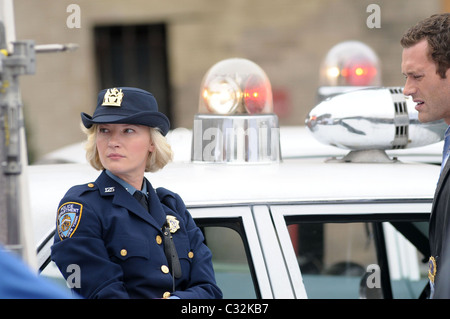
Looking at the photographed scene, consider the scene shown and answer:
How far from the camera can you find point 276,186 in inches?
98.6

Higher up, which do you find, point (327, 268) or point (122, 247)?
point (122, 247)

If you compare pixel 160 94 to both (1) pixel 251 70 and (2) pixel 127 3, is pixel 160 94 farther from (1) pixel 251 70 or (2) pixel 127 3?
(1) pixel 251 70

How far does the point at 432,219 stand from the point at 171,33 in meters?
8.32

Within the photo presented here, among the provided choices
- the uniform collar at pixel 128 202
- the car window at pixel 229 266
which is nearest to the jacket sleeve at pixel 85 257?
the uniform collar at pixel 128 202

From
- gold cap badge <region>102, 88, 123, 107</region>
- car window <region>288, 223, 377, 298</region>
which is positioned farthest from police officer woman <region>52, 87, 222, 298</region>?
car window <region>288, 223, 377, 298</region>

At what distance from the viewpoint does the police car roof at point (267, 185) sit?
2449 mm

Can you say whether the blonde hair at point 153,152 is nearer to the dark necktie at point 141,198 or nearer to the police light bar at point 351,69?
the dark necktie at point 141,198

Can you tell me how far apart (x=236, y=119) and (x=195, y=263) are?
34.6 inches

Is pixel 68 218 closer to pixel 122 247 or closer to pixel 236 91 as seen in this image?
pixel 122 247

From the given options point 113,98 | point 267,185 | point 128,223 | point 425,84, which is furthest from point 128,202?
point 425,84

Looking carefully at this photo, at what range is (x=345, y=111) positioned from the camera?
2.97 metres

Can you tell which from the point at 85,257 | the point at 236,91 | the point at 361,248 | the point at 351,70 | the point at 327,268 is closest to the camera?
the point at 85,257

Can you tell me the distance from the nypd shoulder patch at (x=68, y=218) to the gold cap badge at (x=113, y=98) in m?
0.31

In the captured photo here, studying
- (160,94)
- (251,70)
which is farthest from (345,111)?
(160,94)
